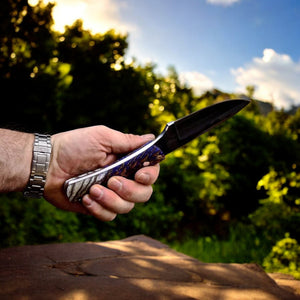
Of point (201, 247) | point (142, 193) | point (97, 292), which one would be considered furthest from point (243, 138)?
point (97, 292)

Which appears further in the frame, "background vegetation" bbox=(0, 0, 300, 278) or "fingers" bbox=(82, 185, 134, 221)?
"background vegetation" bbox=(0, 0, 300, 278)

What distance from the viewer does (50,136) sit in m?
2.24

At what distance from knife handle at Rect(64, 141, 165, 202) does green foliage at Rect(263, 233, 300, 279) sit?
9.58ft

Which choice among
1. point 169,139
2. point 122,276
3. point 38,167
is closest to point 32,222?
point 38,167

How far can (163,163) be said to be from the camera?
8656 mm

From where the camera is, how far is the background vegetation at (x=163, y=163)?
211 inches

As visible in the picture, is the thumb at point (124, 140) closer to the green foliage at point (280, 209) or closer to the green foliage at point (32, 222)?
the green foliage at point (280, 209)

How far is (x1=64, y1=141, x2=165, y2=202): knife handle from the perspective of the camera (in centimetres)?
199

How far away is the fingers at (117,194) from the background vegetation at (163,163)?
2.65 feet

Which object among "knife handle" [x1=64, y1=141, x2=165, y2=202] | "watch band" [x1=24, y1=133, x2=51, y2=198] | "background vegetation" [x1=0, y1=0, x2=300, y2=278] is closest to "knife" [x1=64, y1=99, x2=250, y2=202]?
"knife handle" [x1=64, y1=141, x2=165, y2=202]

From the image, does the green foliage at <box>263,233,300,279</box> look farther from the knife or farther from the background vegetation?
the knife

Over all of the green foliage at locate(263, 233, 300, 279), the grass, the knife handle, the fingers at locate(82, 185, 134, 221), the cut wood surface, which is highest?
the knife handle

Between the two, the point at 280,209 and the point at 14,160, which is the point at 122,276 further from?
the point at 280,209

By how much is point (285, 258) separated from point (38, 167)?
144 inches
